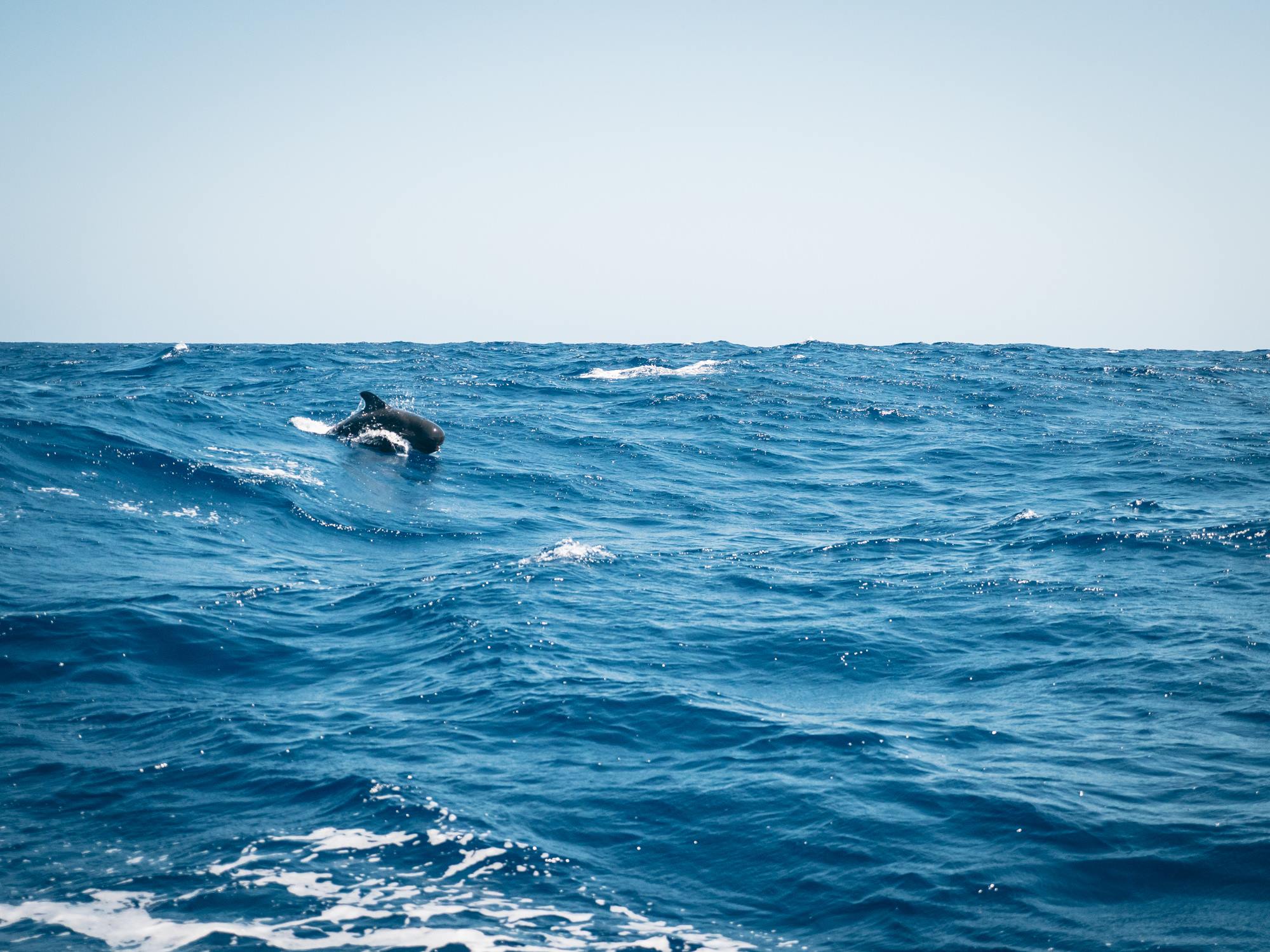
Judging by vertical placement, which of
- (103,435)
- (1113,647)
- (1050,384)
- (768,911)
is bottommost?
(768,911)

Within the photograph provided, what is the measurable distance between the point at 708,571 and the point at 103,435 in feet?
50.6

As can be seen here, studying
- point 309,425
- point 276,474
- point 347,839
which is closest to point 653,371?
point 309,425

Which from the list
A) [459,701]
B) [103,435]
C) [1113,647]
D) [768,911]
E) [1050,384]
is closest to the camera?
[768,911]

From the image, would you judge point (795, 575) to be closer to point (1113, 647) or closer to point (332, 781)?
point (1113, 647)

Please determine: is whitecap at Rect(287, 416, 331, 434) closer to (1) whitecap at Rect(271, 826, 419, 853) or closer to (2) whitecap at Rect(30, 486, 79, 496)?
(2) whitecap at Rect(30, 486, 79, 496)

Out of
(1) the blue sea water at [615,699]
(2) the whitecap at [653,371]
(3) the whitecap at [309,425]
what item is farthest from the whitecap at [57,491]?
(2) the whitecap at [653,371]

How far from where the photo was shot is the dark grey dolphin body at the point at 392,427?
2672cm

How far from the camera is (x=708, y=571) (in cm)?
1767

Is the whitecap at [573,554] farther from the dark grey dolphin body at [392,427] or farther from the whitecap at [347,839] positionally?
the whitecap at [347,839]

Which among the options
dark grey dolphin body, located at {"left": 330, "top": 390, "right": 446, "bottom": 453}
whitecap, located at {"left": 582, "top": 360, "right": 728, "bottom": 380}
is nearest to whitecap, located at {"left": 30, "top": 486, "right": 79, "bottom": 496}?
dark grey dolphin body, located at {"left": 330, "top": 390, "right": 446, "bottom": 453}

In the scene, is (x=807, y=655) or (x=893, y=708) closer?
(x=893, y=708)

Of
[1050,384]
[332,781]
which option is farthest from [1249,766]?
[1050,384]

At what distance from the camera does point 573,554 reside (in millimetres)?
18422

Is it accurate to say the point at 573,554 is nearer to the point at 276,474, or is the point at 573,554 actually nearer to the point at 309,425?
the point at 276,474
